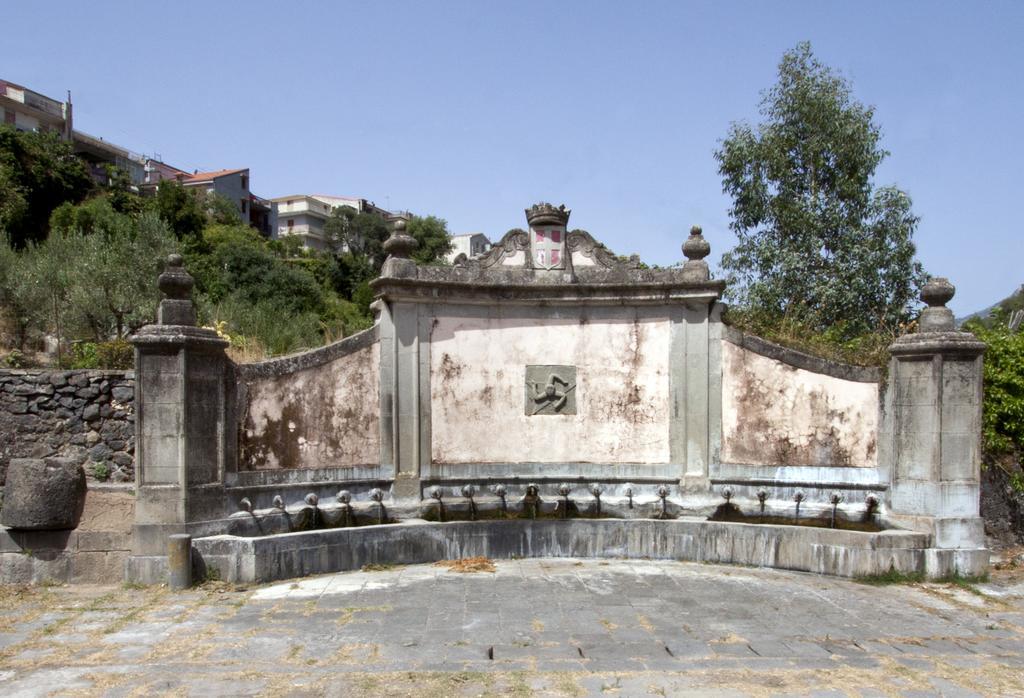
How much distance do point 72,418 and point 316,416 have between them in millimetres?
3049

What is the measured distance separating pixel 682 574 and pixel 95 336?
1438 cm

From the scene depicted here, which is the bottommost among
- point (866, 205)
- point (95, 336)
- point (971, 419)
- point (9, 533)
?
point (9, 533)

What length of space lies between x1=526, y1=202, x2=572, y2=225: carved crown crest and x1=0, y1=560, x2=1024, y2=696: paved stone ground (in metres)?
4.44

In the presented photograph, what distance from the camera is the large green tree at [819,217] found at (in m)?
17.0

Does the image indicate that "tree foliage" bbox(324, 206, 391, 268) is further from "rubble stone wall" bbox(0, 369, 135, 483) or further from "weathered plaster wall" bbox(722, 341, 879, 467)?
"weathered plaster wall" bbox(722, 341, 879, 467)

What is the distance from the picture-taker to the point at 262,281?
37.8m

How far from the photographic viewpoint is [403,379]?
1002 centimetres

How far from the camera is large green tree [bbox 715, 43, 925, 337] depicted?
17.0 m

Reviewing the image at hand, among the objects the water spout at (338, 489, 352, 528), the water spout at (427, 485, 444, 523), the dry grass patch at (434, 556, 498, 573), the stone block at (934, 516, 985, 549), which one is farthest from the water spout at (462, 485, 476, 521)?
the stone block at (934, 516, 985, 549)

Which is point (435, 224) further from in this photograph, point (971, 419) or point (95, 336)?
point (971, 419)

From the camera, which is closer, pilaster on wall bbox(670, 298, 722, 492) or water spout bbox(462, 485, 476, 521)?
water spout bbox(462, 485, 476, 521)

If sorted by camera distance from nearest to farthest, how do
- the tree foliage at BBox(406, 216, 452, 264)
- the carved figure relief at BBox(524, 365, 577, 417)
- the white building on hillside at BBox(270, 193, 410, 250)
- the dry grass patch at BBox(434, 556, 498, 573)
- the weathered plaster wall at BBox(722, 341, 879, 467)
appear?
the dry grass patch at BBox(434, 556, 498, 573), the weathered plaster wall at BBox(722, 341, 879, 467), the carved figure relief at BBox(524, 365, 577, 417), the tree foliage at BBox(406, 216, 452, 264), the white building on hillside at BBox(270, 193, 410, 250)

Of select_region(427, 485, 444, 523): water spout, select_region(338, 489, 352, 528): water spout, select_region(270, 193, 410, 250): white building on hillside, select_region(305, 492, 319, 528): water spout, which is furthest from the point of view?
select_region(270, 193, 410, 250): white building on hillside

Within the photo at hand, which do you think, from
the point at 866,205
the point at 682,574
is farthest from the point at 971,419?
the point at 866,205
